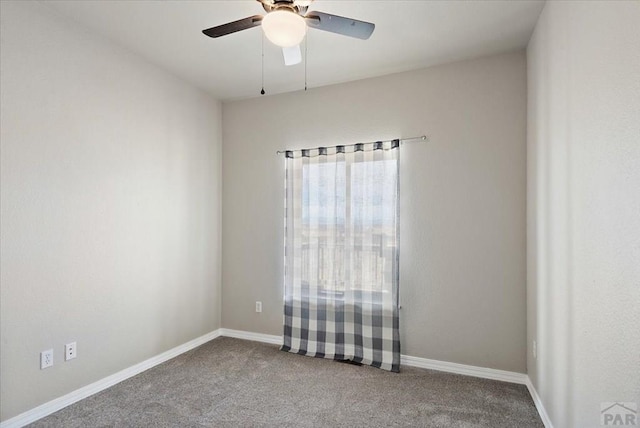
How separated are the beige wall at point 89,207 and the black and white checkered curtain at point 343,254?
3.46ft

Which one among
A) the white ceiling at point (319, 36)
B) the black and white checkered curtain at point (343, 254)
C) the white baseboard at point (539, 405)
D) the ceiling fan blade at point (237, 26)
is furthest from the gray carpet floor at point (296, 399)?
the white ceiling at point (319, 36)

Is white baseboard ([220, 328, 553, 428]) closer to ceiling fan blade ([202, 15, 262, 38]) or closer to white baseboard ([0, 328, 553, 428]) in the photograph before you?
white baseboard ([0, 328, 553, 428])

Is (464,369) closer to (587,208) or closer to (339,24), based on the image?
(587,208)

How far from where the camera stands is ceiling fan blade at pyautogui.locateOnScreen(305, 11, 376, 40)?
1.72 m

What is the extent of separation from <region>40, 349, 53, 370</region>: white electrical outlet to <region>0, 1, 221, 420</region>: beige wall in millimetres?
33

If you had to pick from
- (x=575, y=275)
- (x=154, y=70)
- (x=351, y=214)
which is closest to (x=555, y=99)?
(x=575, y=275)

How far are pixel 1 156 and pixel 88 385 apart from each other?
1.67m

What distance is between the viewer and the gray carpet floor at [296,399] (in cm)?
219

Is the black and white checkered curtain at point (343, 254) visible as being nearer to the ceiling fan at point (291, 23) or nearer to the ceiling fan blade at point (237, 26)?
the ceiling fan at point (291, 23)

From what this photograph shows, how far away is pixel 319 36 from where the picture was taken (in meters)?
2.60

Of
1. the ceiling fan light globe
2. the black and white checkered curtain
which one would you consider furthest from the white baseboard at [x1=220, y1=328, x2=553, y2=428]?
the ceiling fan light globe

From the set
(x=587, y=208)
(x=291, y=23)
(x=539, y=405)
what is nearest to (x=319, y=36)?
(x=291, y=23)

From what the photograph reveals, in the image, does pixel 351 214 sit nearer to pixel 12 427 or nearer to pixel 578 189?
pixel 578 189

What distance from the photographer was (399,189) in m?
3.08
